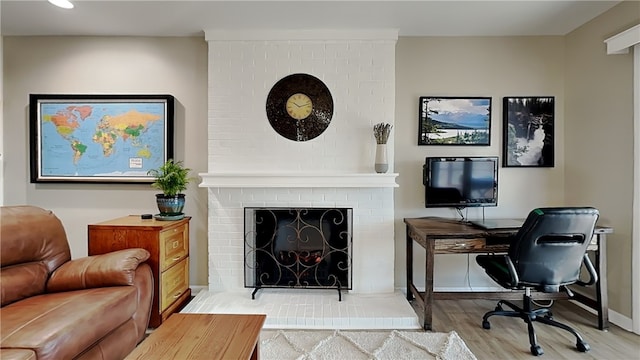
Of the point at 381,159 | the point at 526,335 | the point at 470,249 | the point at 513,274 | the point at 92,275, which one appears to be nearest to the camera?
the point at 92,275

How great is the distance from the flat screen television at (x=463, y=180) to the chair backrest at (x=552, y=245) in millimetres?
784

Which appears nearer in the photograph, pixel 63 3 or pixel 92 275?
pixel 92 275

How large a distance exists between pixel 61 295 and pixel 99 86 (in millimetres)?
2200

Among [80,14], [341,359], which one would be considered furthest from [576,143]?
[80,14]

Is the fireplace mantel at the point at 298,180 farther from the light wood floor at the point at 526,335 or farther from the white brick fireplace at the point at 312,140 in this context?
the light wood floor at the point at 526,335

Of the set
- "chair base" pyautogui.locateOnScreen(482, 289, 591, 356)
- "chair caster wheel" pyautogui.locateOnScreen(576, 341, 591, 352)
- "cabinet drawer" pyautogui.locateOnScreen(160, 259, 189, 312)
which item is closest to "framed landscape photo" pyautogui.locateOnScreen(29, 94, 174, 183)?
"cabinet drawer" pyautogui.locateOnScreen(160, 259, 189, 312)

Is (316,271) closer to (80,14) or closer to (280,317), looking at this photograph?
(280,317)

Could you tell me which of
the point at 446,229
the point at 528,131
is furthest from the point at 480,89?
the point at 446,229

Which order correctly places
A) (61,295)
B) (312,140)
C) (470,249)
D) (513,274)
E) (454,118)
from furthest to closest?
1. (454,118)
2. (312,140)
3. (470,249)
4. (513,274)
5. (61,295)

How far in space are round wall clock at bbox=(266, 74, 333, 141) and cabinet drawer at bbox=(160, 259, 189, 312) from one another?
1540mm

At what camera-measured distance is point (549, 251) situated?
2.38 m

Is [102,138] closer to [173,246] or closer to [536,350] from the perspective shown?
[173,246]

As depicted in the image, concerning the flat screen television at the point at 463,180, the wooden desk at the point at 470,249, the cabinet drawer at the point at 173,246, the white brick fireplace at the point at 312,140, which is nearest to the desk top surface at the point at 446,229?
the wooden desk at the point at 470,249

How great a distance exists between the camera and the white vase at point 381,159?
124 inches
